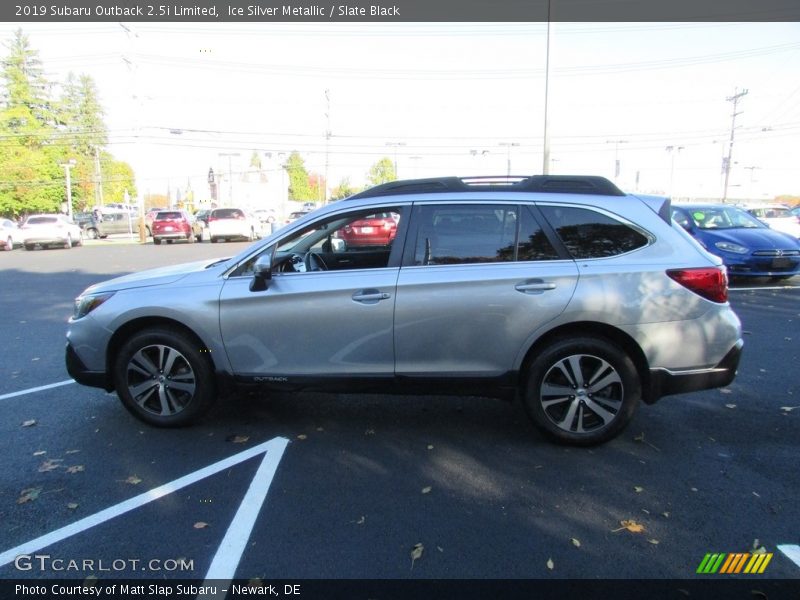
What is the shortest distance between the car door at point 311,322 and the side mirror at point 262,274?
35 millimetres

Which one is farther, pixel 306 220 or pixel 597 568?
pixel 306 220

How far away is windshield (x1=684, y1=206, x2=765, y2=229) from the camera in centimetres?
1141

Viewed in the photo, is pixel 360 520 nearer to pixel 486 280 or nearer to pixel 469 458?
pixel 469 458

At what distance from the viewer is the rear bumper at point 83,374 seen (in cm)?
409

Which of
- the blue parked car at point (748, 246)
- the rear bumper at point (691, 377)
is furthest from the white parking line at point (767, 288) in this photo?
the rear bumper at point (691, 377)

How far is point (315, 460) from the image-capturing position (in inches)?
143

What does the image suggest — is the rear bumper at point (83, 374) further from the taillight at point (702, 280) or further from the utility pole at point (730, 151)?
the utility pole at point (730, 151)

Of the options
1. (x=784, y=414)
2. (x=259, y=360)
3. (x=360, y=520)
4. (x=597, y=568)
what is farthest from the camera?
(x=784, y=414)

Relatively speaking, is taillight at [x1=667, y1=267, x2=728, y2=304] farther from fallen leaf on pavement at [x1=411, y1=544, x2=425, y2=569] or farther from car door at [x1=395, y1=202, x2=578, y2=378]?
fallen leaf on pavement at [x1=411, y1=544, x2=425, y2=569]

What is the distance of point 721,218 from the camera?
38.1 ft

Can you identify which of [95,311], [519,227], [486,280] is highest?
[519,227]

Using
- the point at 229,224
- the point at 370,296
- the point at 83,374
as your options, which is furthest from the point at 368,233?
the point at 229,224
